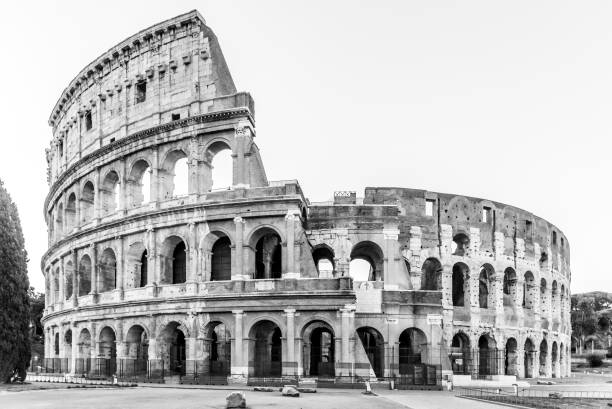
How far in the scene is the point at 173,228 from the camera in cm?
3017

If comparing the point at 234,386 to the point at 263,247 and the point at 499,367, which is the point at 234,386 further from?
the point at 499,367

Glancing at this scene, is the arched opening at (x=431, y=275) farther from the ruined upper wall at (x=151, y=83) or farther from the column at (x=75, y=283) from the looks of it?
the column at (x=75, y=283)

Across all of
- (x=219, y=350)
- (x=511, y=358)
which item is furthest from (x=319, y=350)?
(x=511, y=358)

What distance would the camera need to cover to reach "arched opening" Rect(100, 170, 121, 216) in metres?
33.9

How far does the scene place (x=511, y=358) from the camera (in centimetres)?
3866

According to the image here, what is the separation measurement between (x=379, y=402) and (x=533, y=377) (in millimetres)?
22898

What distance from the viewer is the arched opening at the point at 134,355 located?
3019 centimetres

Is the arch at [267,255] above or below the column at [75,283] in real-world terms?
above

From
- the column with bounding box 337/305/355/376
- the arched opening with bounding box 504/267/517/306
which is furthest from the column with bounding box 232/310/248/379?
the arched opening with bounding box 504/267/517/306

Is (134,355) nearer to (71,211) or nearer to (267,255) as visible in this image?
(267,255)

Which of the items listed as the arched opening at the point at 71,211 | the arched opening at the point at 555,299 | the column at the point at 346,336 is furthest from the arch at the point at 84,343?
the arched opening at the point at 555,299

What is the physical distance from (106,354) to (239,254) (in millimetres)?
9176

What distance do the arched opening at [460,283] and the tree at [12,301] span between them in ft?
73.8

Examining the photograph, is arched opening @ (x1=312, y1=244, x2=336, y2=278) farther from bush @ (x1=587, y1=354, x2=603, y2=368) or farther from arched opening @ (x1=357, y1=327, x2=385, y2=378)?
bush @ (x1=587, y1=354, x2=603, y2=368)
